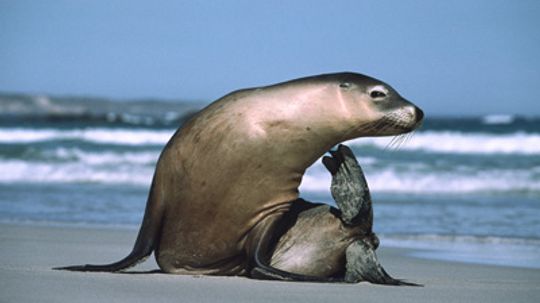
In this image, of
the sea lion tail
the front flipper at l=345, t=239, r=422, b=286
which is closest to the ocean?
the front flipper at l=345, t=239, r=422, b=286

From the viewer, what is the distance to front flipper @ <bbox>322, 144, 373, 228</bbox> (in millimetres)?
7184

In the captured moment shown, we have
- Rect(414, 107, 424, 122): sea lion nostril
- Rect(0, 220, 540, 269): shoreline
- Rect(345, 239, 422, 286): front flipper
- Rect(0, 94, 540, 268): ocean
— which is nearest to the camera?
Rect(345, 239, 422, 286): front flipper

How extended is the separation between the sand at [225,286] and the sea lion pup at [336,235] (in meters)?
0.38

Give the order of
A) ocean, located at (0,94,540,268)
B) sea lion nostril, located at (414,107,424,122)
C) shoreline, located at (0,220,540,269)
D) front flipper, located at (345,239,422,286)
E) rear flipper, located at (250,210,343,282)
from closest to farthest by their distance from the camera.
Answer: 1. rear flipper, located at (250,210,343,282)
2. front flipper, located at (345,239,422,286)
3. sea lion nostril, located at (414,107,424,122)
4. shoreline, located at (0,220,540,269)
5. ocean, located at (0,94,540,268)

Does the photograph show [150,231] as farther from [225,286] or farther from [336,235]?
[336,235]

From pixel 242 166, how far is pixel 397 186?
43.3ft

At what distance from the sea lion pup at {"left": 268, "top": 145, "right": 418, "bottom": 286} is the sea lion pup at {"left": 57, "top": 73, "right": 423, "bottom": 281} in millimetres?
136

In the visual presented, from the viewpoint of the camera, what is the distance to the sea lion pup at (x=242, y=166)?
7.01 metres

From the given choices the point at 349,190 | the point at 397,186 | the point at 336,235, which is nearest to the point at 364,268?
the point at 336,235

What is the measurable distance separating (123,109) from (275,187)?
242ft

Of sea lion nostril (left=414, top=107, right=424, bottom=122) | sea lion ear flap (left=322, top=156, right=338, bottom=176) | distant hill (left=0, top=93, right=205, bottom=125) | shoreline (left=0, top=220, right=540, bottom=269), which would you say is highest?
sea lion nostril (left=414, top=107, right=424, bottom=122)

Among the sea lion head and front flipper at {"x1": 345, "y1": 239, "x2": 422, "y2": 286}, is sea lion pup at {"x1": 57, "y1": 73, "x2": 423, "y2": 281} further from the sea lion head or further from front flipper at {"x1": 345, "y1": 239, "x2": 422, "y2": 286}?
front flipper at {"x1": 345, "y1": 239, "x2": 422, "y2": 286}

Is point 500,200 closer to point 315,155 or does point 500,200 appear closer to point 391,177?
point 391,177

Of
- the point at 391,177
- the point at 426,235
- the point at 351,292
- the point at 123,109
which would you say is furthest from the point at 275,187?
the point at 123,109
